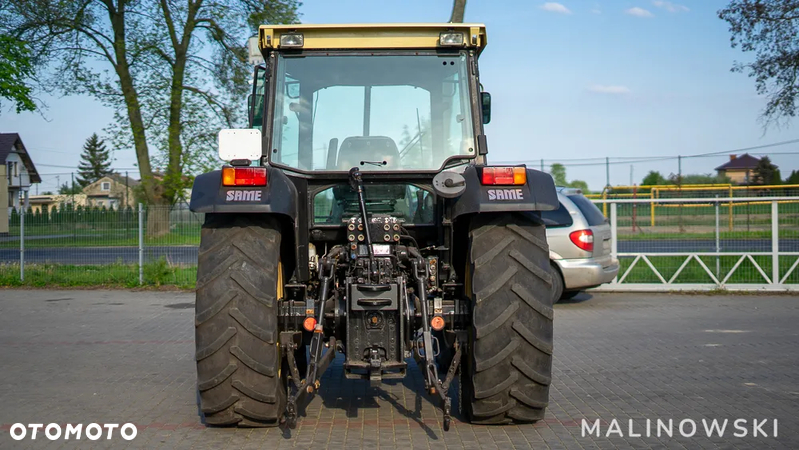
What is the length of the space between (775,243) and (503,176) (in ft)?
35.7

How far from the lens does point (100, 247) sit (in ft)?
53.5

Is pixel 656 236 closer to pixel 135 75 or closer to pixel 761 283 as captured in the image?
pixel 761 283

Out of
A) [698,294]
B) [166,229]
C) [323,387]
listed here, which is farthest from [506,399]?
[166,229]

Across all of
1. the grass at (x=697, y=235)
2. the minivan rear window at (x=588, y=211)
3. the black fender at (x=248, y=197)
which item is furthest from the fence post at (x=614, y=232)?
the black fender at (x=248, y=197)

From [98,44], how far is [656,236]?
1831 centimetres

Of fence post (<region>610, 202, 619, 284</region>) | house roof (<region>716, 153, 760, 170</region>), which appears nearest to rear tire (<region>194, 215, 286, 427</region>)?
fence post (<region>610, 202, 619, 284</region>)

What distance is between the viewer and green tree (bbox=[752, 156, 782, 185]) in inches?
1011

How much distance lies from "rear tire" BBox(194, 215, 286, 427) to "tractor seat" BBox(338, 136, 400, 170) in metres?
1.01

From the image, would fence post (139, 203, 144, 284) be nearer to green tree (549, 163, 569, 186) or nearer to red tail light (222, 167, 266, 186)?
red tail light (222, 167, 266, 186)

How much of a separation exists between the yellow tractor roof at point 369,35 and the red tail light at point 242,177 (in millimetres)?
1198

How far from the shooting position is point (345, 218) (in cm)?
595

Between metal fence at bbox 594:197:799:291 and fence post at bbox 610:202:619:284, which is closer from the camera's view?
fence post at bbox 610:202:619:284

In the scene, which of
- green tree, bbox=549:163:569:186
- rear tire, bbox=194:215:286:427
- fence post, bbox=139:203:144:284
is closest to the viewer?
rear tire, bbox=194:215:286:427

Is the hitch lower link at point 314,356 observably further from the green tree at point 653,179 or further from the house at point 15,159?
the house at point 15,159
